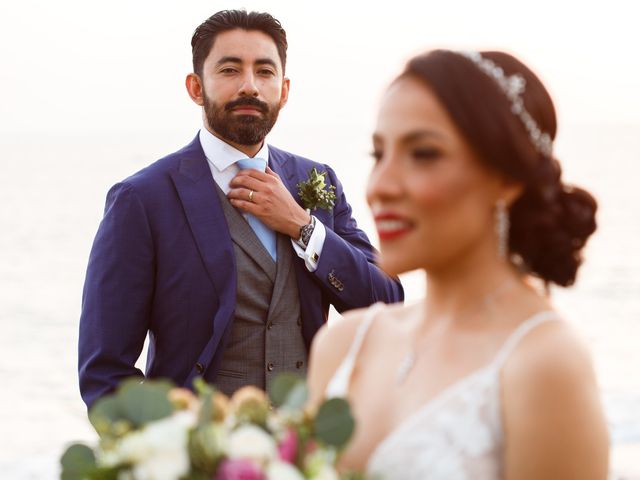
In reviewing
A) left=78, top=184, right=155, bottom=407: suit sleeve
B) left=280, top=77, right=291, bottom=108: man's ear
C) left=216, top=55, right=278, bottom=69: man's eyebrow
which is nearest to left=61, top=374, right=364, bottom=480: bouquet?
left=78, top=184, right=155, bottom=407: suit sleeve

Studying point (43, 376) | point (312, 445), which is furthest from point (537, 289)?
point (43, 376)

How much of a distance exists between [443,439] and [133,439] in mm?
614

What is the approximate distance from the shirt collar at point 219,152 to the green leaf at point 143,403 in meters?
2.52

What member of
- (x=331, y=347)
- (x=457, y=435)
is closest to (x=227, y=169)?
(x=331, y=347)

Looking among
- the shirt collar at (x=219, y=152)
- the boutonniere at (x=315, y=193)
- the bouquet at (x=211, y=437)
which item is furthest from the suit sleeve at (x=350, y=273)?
the bouquet at (x=211, y=437)

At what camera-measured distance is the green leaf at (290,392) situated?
67.4 inches

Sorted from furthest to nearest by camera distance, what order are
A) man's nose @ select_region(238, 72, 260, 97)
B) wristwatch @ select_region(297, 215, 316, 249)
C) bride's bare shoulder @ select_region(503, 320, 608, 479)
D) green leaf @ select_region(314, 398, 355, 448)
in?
man's nose @ select_region(238, 72, 260, 97) → wristwatch @ select_region(297, 215, 316, 249) → bride's bare shoulder @ select_region(503, 320, 608, 479) → green leaf @ select_region(314, 398, 355, 448)

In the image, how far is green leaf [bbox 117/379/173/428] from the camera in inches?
65.5

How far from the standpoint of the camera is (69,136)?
199 ft

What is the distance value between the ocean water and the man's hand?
194cm

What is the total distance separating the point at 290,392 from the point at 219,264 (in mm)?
2247

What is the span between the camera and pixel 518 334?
1904mm

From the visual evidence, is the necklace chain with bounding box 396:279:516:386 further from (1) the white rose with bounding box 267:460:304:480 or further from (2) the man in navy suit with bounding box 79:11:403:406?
(2) the man in navy suit with bounding box 79:11:403:406

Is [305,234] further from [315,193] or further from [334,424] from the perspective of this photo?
[334,424]
